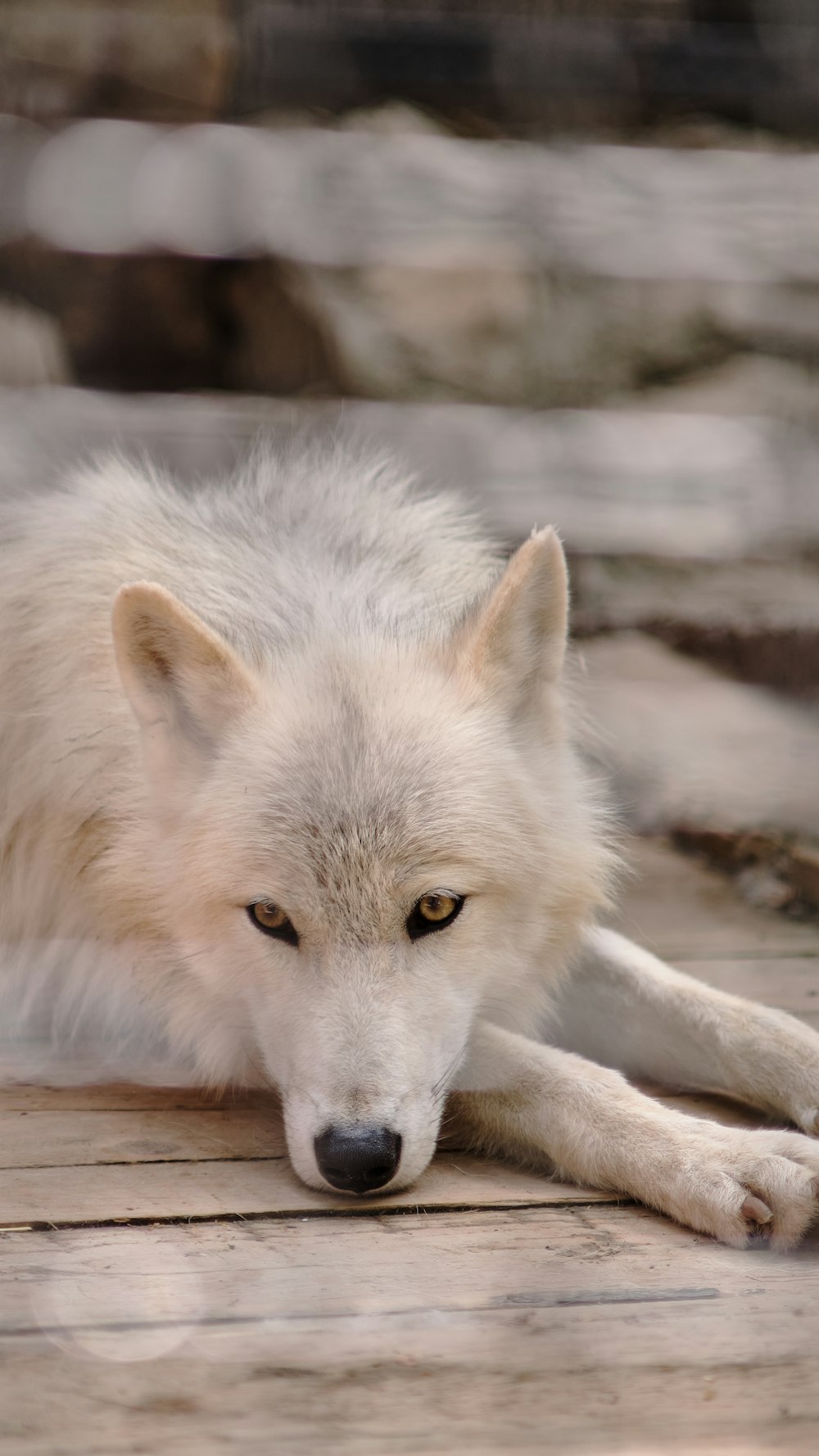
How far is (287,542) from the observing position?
2633 millimetres

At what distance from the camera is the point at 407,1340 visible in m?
1.49

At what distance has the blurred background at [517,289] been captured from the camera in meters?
3.44

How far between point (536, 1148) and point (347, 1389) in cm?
72

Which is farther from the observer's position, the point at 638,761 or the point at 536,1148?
the point at 638,761

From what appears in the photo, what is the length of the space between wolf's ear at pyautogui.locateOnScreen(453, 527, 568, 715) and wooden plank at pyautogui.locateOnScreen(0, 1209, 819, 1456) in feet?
2.81

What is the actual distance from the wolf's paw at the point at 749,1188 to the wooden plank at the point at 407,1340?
32 mm

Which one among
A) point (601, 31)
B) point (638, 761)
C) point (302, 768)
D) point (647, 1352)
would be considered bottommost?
point (638, 761)

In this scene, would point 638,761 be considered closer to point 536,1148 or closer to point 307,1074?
point 536,1148

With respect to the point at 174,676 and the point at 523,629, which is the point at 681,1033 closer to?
the point at 523,629

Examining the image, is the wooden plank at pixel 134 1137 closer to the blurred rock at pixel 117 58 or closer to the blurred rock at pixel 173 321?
the blurred rock at pixel 173 321

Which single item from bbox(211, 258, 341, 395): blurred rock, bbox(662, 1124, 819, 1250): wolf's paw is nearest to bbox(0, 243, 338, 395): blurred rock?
bbox(211, 258, 341, 395): blurred rock

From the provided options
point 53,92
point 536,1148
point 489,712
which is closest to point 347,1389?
point 536,1148

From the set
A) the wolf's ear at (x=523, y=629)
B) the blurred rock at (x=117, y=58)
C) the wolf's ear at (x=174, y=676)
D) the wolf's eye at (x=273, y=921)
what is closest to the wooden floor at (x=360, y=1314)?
the wolf's eye at (x=273, y=921)

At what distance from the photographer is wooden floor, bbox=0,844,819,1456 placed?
4.35 feet
